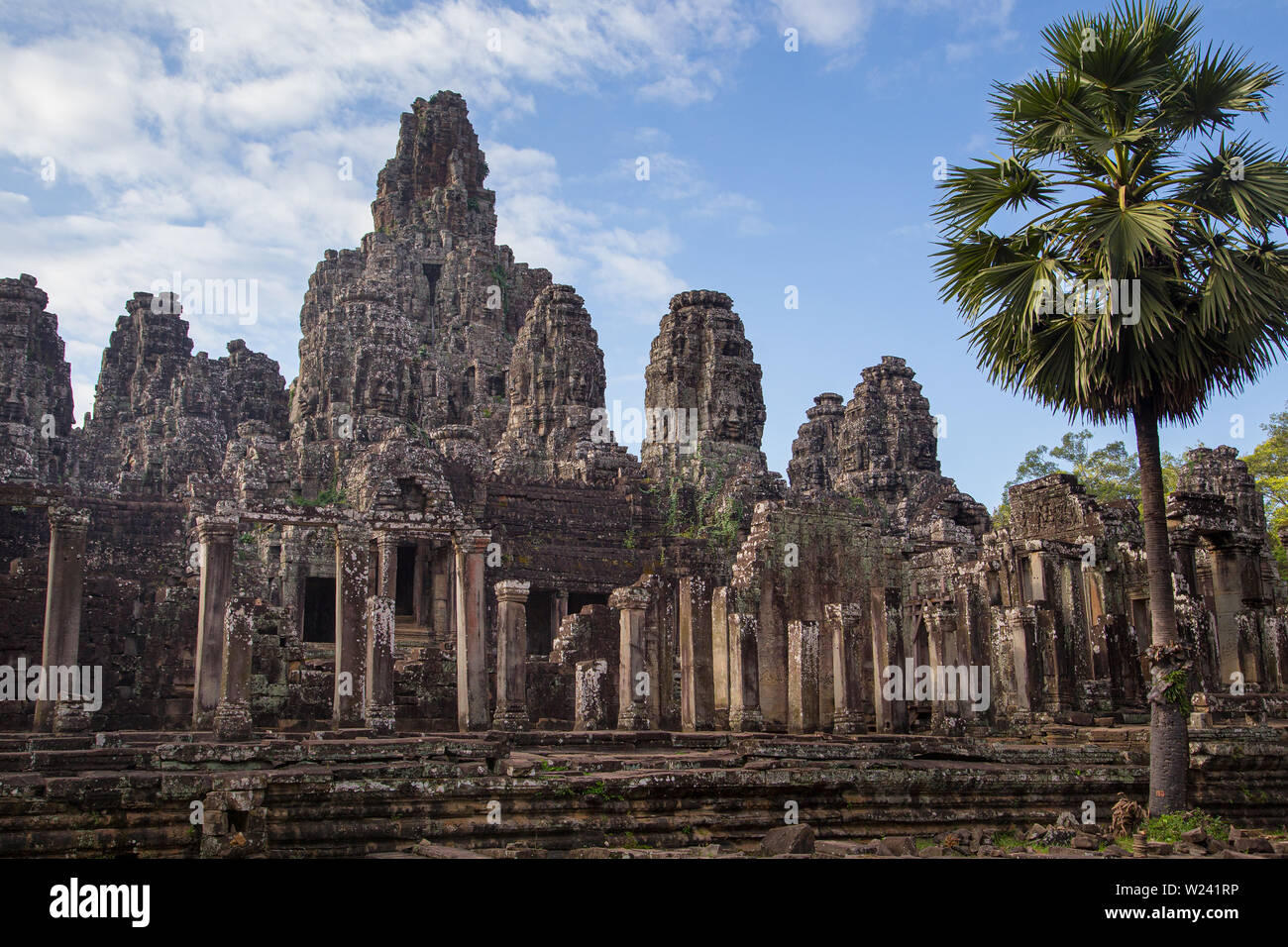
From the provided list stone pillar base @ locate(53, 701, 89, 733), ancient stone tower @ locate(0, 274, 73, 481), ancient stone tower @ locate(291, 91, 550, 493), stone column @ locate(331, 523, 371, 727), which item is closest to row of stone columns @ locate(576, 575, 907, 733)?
stone column @ locate(331, 523, 371, 727)

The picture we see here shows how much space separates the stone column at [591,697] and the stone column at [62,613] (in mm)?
7277

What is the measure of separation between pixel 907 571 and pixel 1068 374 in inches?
503

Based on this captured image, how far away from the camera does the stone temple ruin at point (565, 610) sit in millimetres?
12516

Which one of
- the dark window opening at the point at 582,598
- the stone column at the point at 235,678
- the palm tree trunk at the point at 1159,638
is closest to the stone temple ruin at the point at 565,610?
the stone column at the point at 235,678

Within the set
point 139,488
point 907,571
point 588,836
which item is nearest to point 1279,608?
point 907,571

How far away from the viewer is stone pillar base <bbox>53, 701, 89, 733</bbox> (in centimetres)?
1717

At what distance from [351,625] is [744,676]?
235 inches

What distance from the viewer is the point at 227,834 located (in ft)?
33.0

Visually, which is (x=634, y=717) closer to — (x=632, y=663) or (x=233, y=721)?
(x=632, y=663)

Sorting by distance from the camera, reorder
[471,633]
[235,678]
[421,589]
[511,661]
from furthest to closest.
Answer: [421,589] → [511,661] → [471,633] → [235,678]

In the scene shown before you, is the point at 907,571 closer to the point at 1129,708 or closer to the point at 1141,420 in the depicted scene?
the point at 1129,708

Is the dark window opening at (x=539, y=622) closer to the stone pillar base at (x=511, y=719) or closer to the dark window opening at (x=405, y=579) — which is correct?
the dark window opening at (x=405, y=579)

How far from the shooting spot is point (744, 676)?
19.3 m

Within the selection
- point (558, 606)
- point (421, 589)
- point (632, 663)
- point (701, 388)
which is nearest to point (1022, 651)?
point (632, 663)
